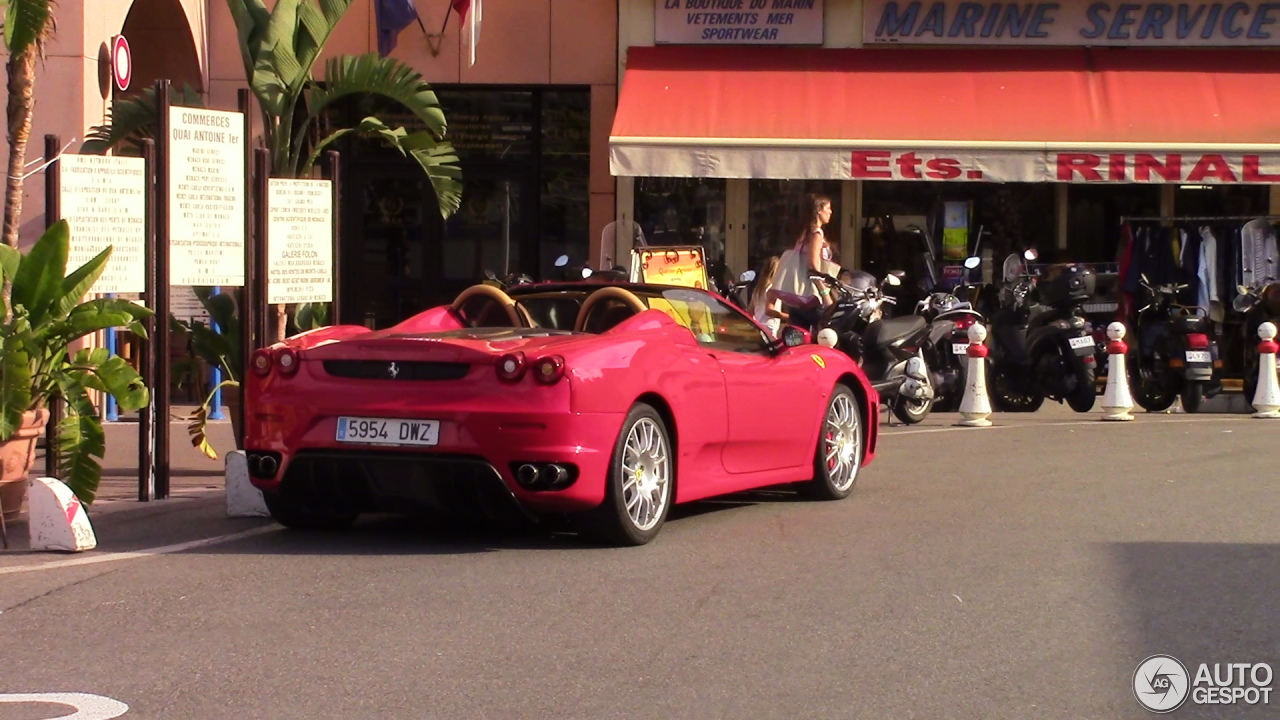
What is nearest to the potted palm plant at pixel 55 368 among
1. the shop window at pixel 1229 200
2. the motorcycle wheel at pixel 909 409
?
the motorcycle wheel at pixel 909 409

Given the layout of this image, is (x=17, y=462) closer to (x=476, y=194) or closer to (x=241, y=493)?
(x=241, y=493)

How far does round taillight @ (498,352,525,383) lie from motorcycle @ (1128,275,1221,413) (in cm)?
973

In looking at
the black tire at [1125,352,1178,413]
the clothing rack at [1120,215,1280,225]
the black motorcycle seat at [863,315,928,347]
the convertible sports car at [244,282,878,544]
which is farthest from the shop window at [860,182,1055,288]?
the convertible sports car at [244,282,878,544]

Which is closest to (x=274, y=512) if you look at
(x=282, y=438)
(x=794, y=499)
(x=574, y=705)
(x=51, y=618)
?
(x=282, y=438)

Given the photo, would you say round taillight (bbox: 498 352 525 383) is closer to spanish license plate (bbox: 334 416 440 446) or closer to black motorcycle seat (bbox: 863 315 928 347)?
spanish license plate (bbox: 334 416 440 446)

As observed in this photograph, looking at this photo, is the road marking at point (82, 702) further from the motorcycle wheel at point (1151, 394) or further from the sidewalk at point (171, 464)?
the motorcycle wheel at point (1151, 394)

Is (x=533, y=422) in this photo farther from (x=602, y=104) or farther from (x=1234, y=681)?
(x=602, y=104)

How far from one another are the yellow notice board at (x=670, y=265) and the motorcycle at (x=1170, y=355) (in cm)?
430

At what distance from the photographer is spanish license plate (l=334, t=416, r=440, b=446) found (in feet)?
25.1

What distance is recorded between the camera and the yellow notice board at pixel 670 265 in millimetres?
17453

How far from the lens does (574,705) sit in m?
5.18

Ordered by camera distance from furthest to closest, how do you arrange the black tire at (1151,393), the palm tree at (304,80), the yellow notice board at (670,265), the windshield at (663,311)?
the yellow notice board at (670,265)
the black tire at (1151,393)
the palm tree at (304,80)
the windshield at (663,311)

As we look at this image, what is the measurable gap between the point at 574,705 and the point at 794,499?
487cm

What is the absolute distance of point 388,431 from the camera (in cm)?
771
